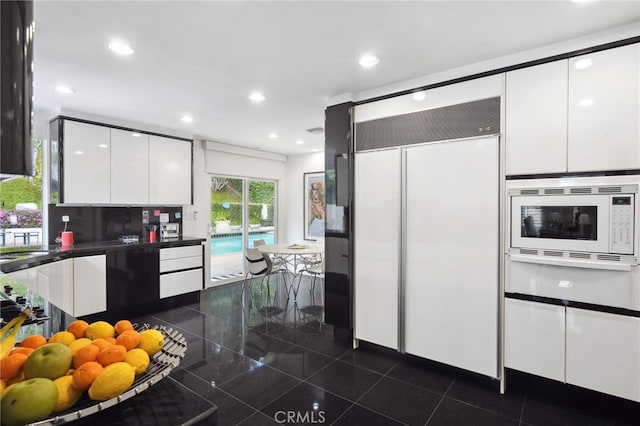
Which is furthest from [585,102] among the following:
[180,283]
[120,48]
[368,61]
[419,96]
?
[180,283]

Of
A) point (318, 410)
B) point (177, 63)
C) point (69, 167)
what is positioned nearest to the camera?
point (318, 410)

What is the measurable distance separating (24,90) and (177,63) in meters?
2.20

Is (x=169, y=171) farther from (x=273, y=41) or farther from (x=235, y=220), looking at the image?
(x=273, y=41)

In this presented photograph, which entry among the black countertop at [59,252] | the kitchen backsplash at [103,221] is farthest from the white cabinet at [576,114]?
the kitchen backsplash at [103,221]

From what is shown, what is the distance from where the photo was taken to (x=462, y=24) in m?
1.99

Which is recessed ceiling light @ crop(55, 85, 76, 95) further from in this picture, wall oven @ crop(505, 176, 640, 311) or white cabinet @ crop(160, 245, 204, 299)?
wall oven @ crop(505, 176, 640, 311)

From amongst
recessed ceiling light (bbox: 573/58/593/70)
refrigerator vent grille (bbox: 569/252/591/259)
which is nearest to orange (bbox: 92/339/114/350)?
refrigerator vent grille (bbox: 569/252/591/259)

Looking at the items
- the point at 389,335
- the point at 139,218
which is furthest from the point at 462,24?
the point at 139,218

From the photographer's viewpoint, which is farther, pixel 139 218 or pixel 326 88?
pixel 139 218

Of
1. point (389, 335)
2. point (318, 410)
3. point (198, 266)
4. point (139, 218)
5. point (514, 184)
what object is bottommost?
point (318, 410)

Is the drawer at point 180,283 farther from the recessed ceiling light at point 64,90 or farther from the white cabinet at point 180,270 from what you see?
the recessed ceiling light at point 64,90

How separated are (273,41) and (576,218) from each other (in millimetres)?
2369

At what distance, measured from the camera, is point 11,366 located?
695 millimetres

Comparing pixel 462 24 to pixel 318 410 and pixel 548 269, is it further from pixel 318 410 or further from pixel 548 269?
pixel 318 410
